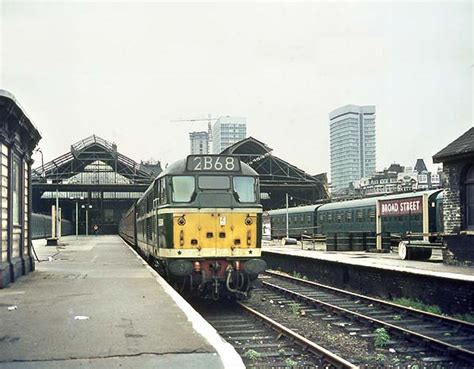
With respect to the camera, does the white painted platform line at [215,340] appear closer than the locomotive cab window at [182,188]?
Yes

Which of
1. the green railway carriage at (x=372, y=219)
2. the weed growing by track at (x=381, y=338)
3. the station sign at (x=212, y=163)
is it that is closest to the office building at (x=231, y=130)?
the green railway carriage at (x=372, y=219)

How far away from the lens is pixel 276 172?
2026 inches

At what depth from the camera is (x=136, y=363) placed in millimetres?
5828

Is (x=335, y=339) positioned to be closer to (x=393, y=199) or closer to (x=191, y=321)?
(x=191, y=321)

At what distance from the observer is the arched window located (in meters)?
16.4

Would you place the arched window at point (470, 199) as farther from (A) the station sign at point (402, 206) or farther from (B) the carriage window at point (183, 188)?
(A) the station sign at point (402, 206)

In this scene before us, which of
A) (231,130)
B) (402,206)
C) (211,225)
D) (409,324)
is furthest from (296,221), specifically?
(409,324)

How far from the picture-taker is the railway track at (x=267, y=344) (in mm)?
7976

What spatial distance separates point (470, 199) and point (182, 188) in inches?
346

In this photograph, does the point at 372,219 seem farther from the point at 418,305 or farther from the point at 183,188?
the point at 183,188

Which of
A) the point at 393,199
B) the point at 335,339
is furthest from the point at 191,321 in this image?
the point at 393,199

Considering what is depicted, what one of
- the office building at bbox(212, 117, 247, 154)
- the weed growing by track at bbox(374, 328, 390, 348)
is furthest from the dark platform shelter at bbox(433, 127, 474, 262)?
the office building at bbox(212, 117, 247, 154)

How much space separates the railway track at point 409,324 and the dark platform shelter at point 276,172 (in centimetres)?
Result: 3216

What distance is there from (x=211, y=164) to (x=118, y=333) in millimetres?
6332
